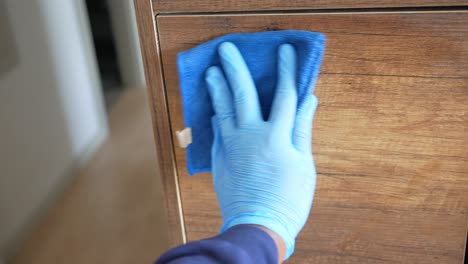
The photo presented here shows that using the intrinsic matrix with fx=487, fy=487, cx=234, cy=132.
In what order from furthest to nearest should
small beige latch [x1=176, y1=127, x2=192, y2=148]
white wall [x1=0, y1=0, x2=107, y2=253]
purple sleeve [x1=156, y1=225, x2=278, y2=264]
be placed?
1. white wall [x1=0, y1=0, x2=107, y2=253]
2. small beige latch [x1=176, y1=127, x2=192, y2=148]
3. purple sleeve [x1=156, y1=225, x2=278, y2=264]

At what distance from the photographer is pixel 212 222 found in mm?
687

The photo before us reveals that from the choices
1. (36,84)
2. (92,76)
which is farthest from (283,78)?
→ (92,76)

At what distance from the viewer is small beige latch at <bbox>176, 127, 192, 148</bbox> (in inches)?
23.6

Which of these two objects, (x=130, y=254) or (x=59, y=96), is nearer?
(x=130, y=254)

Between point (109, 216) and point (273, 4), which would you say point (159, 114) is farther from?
point (109, 216)

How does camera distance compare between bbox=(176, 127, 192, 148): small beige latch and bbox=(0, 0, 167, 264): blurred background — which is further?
bbox=(0, 0, 167, 264): blurred background

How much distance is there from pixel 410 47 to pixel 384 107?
75 millimetres

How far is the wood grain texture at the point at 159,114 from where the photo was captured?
1.87ft

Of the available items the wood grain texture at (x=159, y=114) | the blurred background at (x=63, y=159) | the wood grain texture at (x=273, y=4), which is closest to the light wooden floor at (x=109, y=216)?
the blurred background at (x=63, y=159)

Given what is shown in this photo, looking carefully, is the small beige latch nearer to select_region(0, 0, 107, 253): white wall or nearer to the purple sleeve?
the purple sleeve

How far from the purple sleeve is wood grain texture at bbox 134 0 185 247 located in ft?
0.54

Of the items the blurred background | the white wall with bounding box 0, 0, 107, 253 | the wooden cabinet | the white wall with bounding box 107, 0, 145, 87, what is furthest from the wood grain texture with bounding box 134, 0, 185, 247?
the white wall with bounding box 107, 0, 145, 87

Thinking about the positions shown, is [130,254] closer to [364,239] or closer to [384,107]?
[364,239]

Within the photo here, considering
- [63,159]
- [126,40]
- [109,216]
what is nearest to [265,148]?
[109,216]
